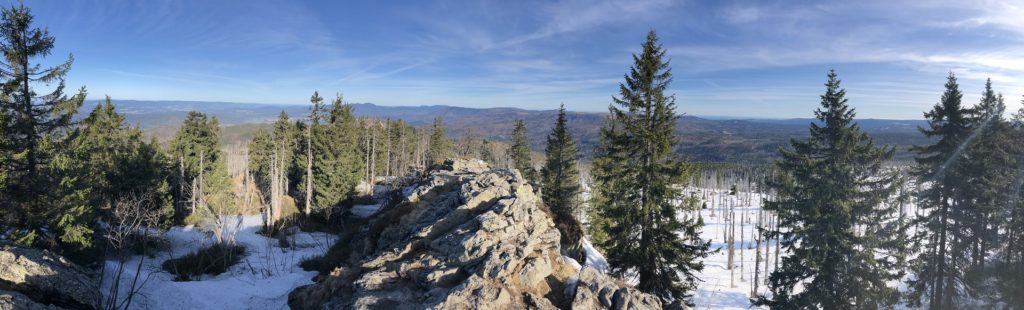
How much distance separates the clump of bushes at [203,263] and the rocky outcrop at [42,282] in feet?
25.3

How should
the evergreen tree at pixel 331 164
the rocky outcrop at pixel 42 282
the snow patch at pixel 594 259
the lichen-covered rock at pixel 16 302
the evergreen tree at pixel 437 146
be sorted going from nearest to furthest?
1. the lichen-covered rock at pixel 16 302
2. the rocky outcrop at pixel 42 282
3. the snow patch at pixel 594 259
4. the evergreen tree at pixel 331 164
5. the evergreen tree at pixel 437 146

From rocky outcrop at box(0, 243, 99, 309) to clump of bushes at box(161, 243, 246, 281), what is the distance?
25.3 feet

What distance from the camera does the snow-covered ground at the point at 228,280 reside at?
16.1m

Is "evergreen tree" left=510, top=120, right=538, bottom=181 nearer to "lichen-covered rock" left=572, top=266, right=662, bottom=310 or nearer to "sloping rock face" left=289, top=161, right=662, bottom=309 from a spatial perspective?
"sloping rock face" left=289, top=161, right=662, bottom=309

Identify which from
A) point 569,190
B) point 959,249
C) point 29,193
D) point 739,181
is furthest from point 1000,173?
point 739,181

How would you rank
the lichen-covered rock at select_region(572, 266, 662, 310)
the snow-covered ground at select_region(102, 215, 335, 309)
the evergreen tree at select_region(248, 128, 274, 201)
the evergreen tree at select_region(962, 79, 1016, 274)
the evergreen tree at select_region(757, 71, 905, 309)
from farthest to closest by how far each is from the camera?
the evergreen tree at select_region(248, 128, 274, 201)
the evergreen tree at select_region(962, 79, 1016, 274)
the evergreen tree at select_region(757, 71, 905, 309)
the snow-covered ground at select_region(102, 215, 335, 309)
the lichen-covered rock at select_region(572, 266, 662, 310)

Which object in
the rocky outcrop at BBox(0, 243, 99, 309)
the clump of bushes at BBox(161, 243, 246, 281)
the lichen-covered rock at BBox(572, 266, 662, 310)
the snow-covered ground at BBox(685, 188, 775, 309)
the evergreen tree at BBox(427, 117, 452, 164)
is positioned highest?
the evergreen tree at BBox(427, 117, 452, 164)

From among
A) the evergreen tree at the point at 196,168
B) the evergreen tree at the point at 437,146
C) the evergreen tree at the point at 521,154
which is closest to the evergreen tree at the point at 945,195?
the evergreen tree at the point at 521,154

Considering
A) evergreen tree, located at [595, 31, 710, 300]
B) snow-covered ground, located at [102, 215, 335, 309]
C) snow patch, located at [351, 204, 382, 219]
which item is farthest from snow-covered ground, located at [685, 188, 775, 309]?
snow patch, located at [351, 204, 382, 219]

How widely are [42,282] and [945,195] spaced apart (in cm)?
3570

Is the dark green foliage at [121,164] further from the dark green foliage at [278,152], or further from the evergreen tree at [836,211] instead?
the evergreen tree at [836,211]

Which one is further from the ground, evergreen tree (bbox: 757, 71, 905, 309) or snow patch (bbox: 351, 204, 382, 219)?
evergreen tree (bbox: 757, 71, 905, 309)

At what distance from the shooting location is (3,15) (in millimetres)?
16516

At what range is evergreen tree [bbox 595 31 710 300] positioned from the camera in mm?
16719
